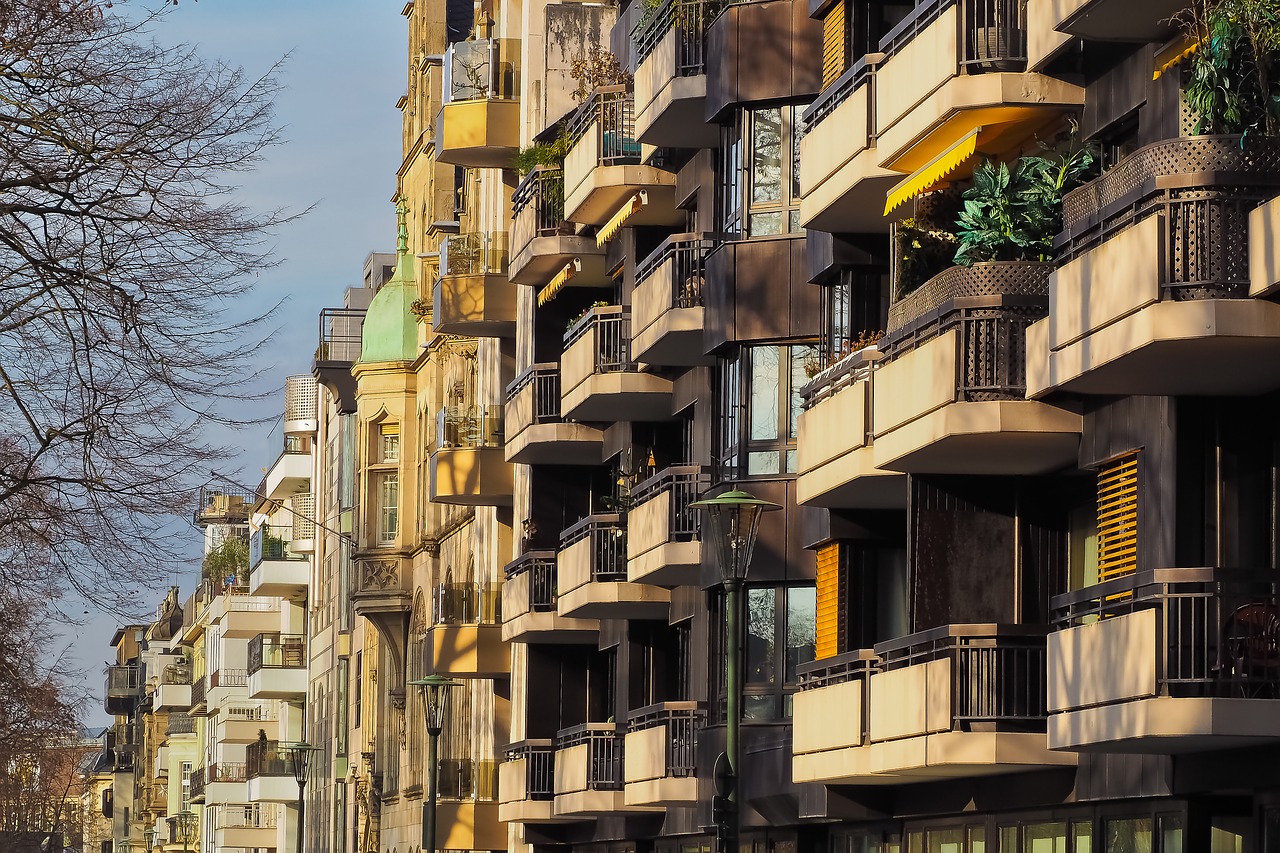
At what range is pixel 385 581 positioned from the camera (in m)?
65.0

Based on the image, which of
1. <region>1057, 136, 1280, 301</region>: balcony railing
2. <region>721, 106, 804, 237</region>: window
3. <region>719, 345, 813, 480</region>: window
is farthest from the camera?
<region>721, 106, 804, 237</region>: window

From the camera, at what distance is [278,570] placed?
93.1m

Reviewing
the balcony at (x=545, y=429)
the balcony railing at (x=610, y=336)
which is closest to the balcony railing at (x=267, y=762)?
the balcony at (x=545, y=429)

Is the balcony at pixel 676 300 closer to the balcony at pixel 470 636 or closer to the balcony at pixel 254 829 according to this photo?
the balcony at pixel 470 636

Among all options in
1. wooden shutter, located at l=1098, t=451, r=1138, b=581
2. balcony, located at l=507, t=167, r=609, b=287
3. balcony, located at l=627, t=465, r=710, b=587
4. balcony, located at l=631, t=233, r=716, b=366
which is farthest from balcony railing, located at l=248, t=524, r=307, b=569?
wooden shutter, located at l=1098, t=451, r=1138, b=581

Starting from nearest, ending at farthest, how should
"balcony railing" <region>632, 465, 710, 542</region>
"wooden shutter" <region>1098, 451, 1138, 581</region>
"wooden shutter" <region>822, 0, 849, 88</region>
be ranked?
1. "wooden shutter" <region>1098, 451, 1138, 581</region>
2. "wooden shutter" <region>822, 0, 849, 88</region>
3. "balcony railing" <region>632, 465, 710, 542</region>

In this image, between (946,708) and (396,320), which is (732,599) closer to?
(946,708)

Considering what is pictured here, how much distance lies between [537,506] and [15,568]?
25251 millimetres

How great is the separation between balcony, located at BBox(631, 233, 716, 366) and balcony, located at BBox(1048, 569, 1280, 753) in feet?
46.7

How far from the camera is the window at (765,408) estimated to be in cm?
3212

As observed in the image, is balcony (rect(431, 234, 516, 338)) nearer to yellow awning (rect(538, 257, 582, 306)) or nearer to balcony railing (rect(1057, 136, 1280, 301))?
yellow awning (rect(538, 257, 582, 306))

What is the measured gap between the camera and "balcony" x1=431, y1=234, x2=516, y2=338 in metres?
49.4

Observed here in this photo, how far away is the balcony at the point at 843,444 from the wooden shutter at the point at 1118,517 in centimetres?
375

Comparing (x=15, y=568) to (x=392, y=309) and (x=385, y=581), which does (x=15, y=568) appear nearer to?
(x=385, y=581)
